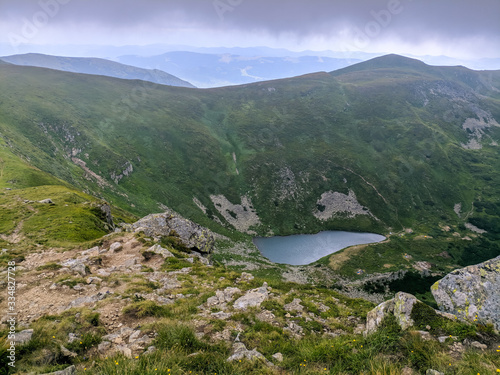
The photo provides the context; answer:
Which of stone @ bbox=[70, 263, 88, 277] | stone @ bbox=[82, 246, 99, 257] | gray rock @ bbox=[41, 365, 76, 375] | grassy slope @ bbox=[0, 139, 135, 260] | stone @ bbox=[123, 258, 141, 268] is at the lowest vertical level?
grassy slope @ bbox=[0, 139, 135, 260]

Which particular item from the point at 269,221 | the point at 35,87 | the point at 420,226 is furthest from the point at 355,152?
the point at 35,87

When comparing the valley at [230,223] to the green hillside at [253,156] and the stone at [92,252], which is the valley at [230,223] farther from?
the green hillside at [253,156]

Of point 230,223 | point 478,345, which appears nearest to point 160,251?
point 478,345

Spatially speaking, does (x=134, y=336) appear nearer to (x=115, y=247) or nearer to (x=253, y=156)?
(x=115, y=247)

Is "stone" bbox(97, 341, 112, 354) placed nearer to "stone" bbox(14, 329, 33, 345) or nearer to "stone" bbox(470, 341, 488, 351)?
"stone" bbox(14, 329, 33, 345)

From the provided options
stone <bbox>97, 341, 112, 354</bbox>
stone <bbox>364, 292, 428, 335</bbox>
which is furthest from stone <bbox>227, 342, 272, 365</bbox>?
stone <bbox>364, 292, 428, 335</bbox>
